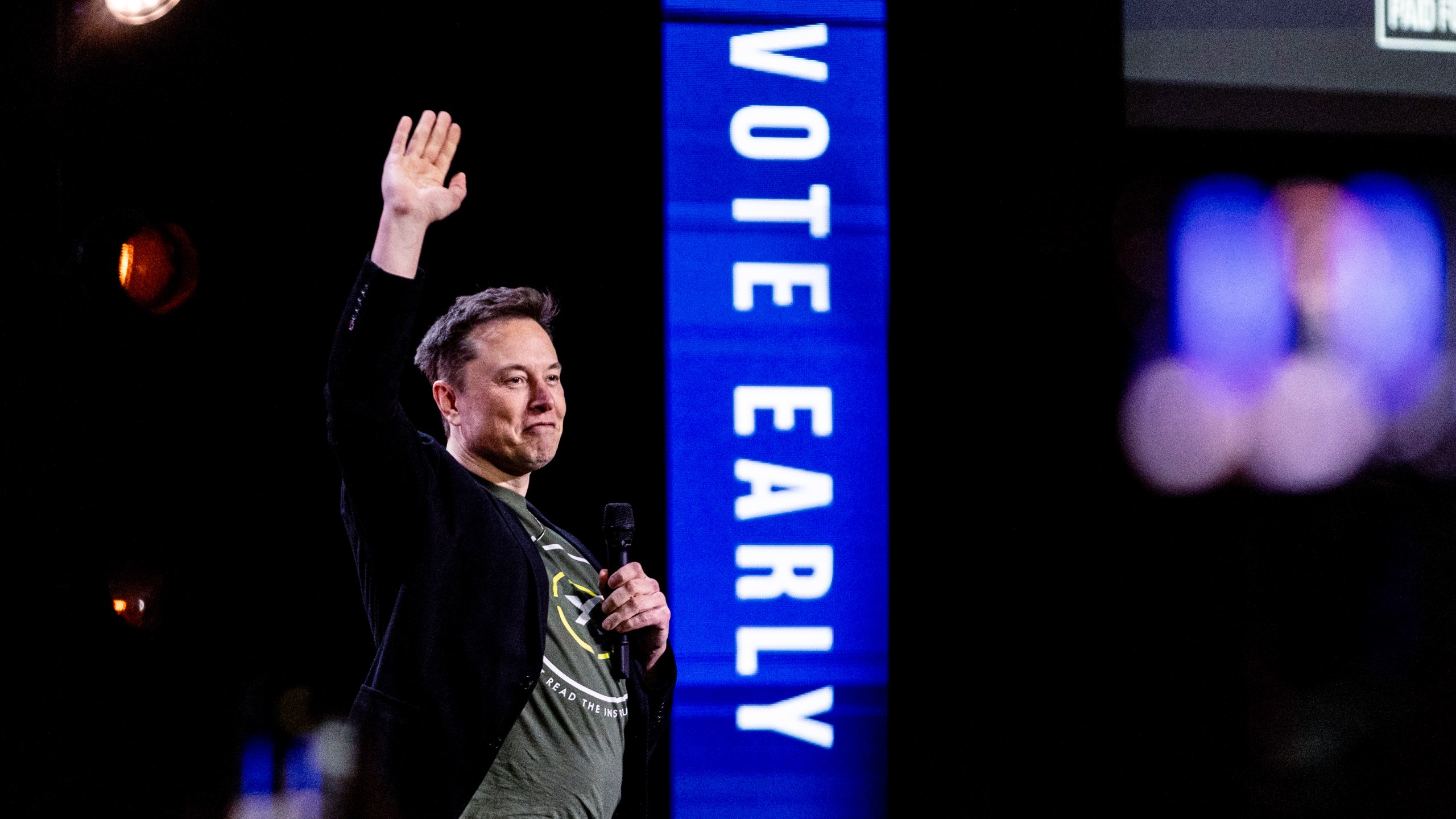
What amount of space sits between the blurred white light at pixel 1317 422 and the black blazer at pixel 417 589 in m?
2.77

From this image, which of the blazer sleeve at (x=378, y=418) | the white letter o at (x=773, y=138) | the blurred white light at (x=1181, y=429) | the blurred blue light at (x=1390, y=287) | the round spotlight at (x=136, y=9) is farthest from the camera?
the blurred blue light at (x=1390, y=287)

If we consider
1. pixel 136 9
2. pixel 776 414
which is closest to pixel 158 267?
pixel 136 9

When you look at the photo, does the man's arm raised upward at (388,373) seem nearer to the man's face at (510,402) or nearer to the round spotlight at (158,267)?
the man's face at (510,402)

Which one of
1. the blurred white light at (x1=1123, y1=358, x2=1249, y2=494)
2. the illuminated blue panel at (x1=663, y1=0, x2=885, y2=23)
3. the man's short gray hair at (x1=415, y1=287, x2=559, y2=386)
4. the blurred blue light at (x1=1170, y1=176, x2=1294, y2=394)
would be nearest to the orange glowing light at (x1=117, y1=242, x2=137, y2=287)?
the man's short gray hair at (x1=415, y1=287, x2=559, y2=386)

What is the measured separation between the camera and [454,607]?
67.8 inches

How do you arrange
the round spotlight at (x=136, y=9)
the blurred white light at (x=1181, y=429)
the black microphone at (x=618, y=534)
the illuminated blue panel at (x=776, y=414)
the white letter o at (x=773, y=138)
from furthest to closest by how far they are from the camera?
the blurred white light at (x=1181, y=429)
the white letter o at (x=773, y=138)
the illuminated blue panel at (x=776, y=414)
the round spotlight at (x=136, y=9)
the black microphone at (x=618, y=534)

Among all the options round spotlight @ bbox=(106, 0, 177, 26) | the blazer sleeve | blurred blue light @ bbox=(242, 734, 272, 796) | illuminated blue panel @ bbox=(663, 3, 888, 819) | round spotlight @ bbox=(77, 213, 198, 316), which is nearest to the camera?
the blazer sleeve

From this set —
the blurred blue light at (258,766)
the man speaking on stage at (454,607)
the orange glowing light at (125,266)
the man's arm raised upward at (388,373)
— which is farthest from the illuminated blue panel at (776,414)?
the man's arm raised upward at (388,373)

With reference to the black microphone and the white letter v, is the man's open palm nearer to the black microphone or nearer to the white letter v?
the black microphone

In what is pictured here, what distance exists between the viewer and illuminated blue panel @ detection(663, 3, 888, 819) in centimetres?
304

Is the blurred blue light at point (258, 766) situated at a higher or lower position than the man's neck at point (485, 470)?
lower

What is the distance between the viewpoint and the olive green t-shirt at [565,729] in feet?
5.49

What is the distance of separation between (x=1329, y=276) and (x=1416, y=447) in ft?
1.99

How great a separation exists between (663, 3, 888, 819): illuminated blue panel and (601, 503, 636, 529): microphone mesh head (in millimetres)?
1153
